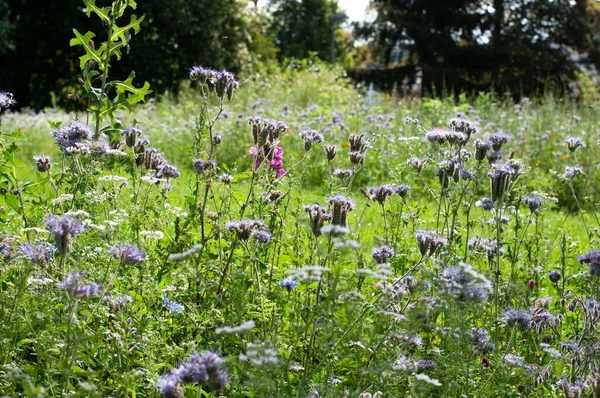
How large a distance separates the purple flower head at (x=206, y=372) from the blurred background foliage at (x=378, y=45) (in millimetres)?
17754

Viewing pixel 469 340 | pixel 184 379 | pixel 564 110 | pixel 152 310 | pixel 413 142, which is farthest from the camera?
pixel 564 110

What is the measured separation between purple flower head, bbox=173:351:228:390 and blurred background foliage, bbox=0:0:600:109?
17.8 m

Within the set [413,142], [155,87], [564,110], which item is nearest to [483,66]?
[155,87]

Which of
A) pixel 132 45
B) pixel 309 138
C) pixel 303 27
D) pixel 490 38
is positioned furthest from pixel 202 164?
pixel 303 27

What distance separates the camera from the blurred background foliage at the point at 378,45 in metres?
20.5

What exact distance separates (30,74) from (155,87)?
3.78 metres

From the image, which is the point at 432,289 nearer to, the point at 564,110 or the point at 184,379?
the point at 184,379

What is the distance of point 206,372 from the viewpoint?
168 cm

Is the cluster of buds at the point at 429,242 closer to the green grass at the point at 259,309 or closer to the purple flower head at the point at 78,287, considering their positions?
the green grass at the point at 259,309

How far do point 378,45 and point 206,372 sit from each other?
2705 centimetres

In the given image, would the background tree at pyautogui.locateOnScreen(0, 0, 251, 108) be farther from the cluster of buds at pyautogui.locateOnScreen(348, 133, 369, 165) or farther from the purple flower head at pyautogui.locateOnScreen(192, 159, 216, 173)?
the purple flower head at pyautogui.locateOnScreen(192, 159, 216, 173)

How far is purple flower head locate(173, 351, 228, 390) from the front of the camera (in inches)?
66.1

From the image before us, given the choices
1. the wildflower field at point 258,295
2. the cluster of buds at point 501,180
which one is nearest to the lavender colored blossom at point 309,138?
the wildflower field at point 258,295

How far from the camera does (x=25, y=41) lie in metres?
20.5
